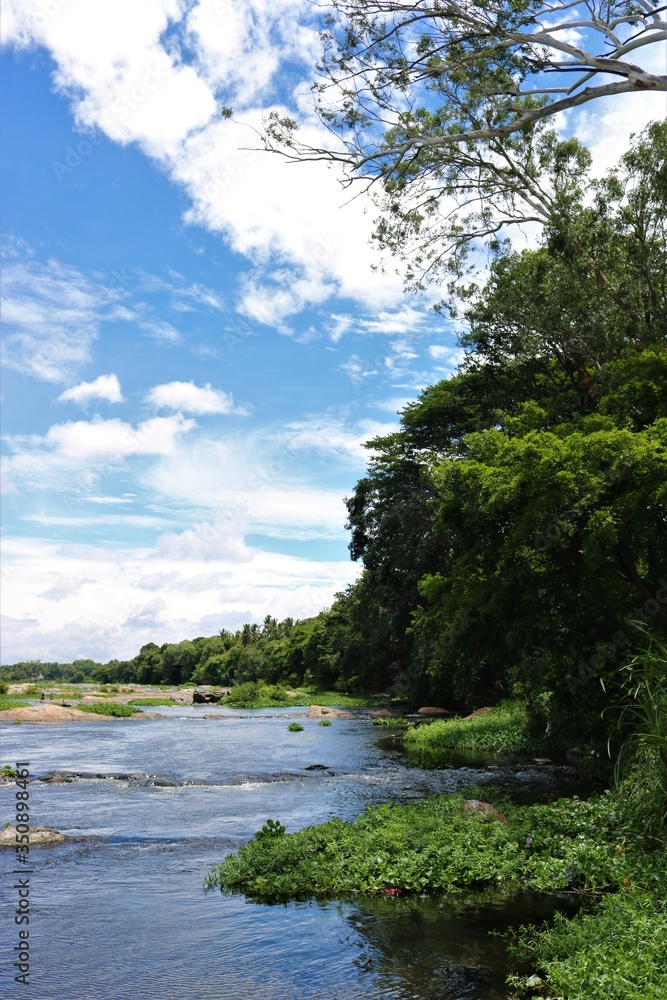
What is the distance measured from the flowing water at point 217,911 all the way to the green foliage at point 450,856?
32 centimetres

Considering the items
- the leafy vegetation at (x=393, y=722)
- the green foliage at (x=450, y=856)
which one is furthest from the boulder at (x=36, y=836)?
the leafy vegetation at (x=393, y=722)

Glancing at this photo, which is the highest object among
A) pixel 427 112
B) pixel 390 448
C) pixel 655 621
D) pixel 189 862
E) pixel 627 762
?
pixel 427 112

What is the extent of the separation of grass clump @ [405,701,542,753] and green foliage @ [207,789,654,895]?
12451 mm

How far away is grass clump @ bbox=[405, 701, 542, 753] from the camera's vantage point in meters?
23.3

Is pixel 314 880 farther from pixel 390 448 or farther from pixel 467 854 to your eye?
pixel 390 448

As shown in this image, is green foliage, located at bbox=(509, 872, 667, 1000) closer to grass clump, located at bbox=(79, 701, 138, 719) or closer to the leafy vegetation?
the leafy vegetation

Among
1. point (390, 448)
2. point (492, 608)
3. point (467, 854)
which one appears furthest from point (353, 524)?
point (467, 854)

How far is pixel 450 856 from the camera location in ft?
32.3

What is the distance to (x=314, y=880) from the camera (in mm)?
9578

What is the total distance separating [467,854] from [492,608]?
22.2 ft

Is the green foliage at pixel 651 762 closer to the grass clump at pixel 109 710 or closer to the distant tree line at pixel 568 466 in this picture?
the distant tree line at pixel 568 466

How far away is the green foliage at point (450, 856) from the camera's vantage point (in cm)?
907

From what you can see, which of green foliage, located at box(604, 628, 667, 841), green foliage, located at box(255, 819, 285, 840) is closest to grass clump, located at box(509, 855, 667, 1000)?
green foliage, located at box(604, 628, 667, 841)

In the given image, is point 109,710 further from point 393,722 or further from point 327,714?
point 393,722
